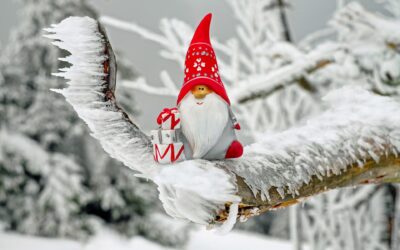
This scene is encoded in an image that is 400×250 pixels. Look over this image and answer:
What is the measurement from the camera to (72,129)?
6.57 metres

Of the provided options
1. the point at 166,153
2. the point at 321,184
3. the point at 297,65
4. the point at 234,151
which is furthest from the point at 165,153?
the point at 297,65

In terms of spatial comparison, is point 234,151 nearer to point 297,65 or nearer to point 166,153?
point 166,153

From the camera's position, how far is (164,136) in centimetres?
59

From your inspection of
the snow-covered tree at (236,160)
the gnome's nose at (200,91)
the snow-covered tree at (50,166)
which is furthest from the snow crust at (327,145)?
the snow-covered tree at (50,166)

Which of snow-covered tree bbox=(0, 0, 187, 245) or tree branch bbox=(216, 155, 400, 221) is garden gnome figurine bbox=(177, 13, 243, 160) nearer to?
tree branch bbox=(216, 155, 400, 221)

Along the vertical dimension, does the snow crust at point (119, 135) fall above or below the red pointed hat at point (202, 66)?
below

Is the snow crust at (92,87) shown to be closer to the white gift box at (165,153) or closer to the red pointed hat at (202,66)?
the white gift box at (165,153)

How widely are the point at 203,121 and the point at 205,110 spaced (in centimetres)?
2

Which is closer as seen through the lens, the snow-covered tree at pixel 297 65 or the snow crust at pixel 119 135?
the snow crust at pixel 119 135

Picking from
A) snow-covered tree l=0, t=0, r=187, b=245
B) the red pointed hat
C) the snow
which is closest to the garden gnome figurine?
the red pointed hat

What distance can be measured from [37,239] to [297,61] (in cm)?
584

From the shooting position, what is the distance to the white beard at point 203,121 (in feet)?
2.02

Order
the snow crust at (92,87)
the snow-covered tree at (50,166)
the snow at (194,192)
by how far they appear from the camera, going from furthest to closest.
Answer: the snow-covered tree at (50,166) → the snow crust at (92,87) → the snow at (194,192)

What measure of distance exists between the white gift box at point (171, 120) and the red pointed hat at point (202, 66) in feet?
0.13
